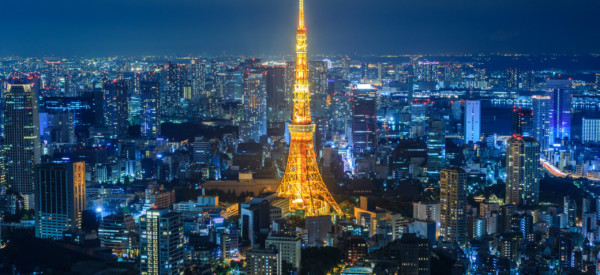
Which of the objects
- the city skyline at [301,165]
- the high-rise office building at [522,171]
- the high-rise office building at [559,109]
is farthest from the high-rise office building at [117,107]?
the high-rise office building at [559,109]

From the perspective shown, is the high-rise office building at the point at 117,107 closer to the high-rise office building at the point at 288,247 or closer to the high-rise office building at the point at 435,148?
the high-rise office building at the point at 435,148

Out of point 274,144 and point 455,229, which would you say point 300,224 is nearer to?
point 455,229

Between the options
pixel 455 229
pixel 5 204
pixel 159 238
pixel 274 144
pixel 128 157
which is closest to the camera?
pixel 159 238

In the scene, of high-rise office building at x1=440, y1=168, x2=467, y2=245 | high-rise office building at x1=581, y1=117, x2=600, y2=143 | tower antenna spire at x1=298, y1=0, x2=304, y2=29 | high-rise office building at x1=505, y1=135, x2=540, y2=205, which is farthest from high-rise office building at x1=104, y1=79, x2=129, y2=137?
high-rise office building at x1=581, y1=117, x2=600, y2=143

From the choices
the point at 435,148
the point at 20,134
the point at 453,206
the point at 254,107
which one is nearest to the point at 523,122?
the point at 435,148

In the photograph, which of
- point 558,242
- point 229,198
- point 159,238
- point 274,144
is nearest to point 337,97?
point 274,144
